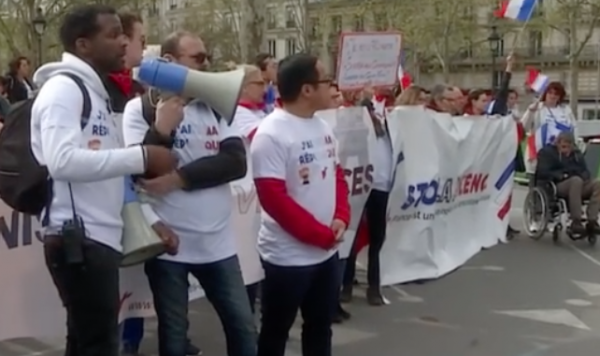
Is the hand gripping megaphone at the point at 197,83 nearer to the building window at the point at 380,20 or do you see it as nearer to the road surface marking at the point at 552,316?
the road surface marking at the point at 552,316

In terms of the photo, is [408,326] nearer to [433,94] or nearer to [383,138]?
[383,138]

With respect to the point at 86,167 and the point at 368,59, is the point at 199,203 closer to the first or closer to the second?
the point at 86,167

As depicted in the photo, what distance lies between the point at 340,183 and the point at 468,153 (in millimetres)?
5537

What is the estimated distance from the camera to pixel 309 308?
465 cm

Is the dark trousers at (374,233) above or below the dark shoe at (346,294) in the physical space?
above

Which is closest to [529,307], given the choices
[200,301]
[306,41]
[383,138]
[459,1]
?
[383,138]

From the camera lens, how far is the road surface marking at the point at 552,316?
24.0ft

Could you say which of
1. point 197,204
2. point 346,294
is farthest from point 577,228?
point 197,204

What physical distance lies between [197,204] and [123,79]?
0.62m

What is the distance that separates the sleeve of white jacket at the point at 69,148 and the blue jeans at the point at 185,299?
913 mm

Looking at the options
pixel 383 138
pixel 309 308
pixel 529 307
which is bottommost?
pixel 529 307

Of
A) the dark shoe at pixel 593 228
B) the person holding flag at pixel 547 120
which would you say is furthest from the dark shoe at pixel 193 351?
the person holding flag at pixel 547 120

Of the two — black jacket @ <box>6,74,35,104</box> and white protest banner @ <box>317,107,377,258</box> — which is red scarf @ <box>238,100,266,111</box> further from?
black jacket @ <box>6,74,35,104</box>

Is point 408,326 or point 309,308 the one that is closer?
point 309,308
